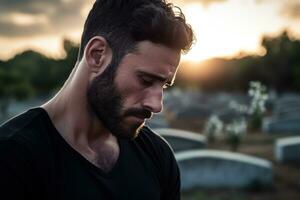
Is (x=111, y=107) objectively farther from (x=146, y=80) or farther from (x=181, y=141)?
(x=181, y=141)

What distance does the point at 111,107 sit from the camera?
225 centimetres

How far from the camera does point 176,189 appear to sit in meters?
2.54

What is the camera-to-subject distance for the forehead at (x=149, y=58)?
2154 mm

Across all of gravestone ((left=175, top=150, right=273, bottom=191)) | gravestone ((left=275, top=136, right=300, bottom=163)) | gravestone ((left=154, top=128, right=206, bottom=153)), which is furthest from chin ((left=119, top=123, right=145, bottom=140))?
gravestone ((left=154, top=128, right=206, bottom=153))

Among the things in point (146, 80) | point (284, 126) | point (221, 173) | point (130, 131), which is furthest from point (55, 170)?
point (284, 126)

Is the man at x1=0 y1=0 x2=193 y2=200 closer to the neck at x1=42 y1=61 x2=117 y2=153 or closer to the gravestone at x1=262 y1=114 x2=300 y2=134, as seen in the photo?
the neck at x1=42 y1=61 x2=117 y2=153

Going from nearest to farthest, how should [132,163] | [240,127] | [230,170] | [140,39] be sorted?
[140,39] → [132,163] → [230,170] → [240,127]

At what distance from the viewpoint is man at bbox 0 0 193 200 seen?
2.03 meters

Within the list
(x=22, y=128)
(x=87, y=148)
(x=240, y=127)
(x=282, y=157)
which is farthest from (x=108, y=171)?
(x=240, y=127)

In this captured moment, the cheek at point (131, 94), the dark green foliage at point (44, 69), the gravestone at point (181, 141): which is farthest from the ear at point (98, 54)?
the dark green foliage at point (44, 69)

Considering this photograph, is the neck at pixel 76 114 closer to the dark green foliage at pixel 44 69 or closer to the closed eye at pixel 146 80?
the closed eye at pixel 146 80

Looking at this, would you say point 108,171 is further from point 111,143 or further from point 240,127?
point 240,127

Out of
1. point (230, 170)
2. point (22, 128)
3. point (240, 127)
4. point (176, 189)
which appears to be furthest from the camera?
point (240, 127)

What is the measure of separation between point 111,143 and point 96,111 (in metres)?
0.22
